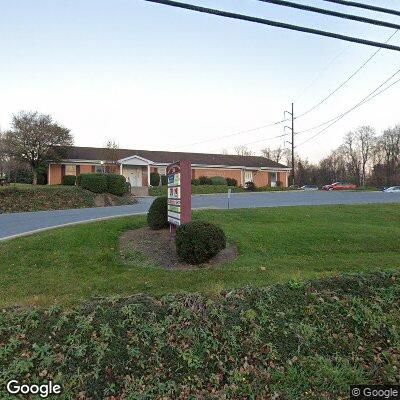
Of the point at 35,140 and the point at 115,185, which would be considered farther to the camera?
the point at 35,140

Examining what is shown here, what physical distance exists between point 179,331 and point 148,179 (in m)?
31.9

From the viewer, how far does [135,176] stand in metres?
36.1

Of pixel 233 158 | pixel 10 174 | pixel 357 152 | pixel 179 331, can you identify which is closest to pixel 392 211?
pixel 179 331

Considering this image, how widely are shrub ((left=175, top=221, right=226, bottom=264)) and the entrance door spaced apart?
28.9m

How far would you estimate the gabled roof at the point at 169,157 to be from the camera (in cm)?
3667

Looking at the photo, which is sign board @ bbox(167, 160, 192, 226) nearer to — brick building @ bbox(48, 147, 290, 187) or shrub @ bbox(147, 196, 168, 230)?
shrub @ bbox(147, 196, 168, 230)

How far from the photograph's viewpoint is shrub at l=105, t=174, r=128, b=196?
907 inches

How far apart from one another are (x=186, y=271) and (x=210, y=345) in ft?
10.1

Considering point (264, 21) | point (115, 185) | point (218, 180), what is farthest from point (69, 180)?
point (264, 21)

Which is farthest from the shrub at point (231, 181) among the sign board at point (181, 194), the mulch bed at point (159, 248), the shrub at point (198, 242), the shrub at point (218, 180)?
the shrub at point (198, 242)

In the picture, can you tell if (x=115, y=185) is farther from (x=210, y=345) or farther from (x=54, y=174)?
(x=210, y=345)

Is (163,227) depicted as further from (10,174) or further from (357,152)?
(357,152)

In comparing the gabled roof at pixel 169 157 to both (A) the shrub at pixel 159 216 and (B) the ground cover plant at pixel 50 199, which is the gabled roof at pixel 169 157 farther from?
(A) the shrub at pixel 159 216

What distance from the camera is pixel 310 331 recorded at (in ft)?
14.0
